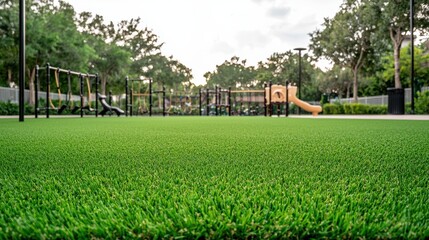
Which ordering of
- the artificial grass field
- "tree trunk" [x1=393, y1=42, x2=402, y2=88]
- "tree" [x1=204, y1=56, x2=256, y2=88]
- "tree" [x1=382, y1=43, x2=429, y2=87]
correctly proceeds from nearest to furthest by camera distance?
the artificial grass field → "tree trunk" [x1=393, y1=42, x2=402, y2=88] → "tree" [x1=382, y1=43, x2=429, y2=87] → "tree" [x1=204, y1=56, x2=256, y2=88]

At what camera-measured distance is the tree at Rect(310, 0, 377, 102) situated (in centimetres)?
2770

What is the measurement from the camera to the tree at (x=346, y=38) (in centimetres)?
2770

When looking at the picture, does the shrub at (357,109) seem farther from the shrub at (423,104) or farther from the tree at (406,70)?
the tree at (406,70)

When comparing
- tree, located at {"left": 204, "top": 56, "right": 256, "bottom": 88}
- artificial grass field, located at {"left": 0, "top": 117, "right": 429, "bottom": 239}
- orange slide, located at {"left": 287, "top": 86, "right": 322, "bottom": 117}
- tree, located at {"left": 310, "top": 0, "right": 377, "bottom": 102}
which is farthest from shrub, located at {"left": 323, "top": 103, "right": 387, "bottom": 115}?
tree, located at {"left": 204, "top": 56, "right": 256, "bottom": 88}

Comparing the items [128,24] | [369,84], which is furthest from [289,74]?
[128,24]

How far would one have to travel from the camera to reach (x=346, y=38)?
1105 inches

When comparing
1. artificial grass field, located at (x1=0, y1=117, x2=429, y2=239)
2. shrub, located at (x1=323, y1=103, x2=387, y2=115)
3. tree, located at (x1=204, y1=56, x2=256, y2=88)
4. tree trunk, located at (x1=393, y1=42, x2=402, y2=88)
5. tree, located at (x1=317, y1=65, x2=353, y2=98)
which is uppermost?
tree, located at (x1=204, y1=56, x2=256, y2=88)

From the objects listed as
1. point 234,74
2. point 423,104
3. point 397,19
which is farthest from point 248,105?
point 234,74

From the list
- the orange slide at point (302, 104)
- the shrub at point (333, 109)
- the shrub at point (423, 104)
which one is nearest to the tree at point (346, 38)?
the shrub at point (333, 109)

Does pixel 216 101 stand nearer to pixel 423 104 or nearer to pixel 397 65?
pixel 423 104

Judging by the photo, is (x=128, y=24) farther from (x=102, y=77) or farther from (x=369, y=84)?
(x=369, y=84)

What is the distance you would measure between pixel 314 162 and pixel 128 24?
43.0 m

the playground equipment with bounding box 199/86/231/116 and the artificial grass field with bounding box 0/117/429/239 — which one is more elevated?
the playground equipment with bounding box 199/86/231/116

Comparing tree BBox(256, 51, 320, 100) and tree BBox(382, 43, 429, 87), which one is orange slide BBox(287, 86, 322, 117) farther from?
tree BBox(256, 51, 320, 100)
